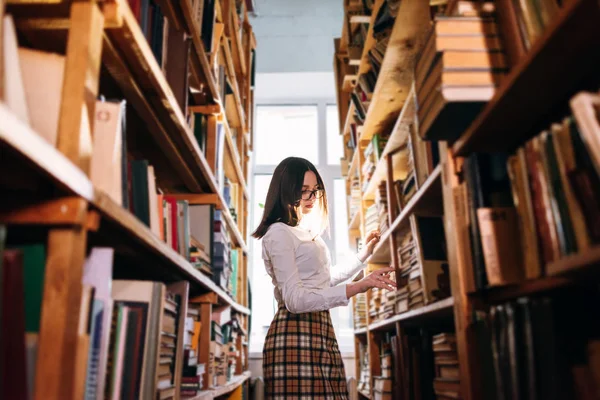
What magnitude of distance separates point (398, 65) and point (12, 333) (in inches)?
75.9

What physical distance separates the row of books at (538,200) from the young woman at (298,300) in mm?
667

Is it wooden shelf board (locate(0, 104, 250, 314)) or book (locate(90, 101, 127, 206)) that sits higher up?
book (locate(90, 101, 127, 206))

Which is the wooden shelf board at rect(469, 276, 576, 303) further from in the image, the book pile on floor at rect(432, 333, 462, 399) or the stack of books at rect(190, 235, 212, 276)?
the stack of books at rect(190, 235, 212, 276)

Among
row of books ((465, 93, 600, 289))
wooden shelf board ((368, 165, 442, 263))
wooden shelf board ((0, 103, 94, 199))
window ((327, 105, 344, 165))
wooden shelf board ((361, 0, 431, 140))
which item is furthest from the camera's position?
window ((327, 105, 344, 165))

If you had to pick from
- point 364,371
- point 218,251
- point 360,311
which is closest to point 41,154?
point 218,251

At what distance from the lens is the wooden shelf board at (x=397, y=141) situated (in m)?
1.99

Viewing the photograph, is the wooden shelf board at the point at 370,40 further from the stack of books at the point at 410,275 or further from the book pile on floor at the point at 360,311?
the book pile on floor at the point at 360,311

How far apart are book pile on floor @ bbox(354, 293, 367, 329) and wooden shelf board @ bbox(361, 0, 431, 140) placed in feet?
3.72

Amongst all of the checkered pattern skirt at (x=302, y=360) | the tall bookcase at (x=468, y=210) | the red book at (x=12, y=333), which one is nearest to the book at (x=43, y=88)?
the red book at (x=12, y=333)

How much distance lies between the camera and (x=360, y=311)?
340cm

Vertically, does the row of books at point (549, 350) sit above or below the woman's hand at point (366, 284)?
below

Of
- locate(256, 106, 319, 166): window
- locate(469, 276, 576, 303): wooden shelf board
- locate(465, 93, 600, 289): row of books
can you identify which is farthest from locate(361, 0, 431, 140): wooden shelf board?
locate(256, 106, 319, 166): window

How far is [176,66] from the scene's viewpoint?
5.16 feet

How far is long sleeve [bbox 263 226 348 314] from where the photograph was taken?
5.57 feet
